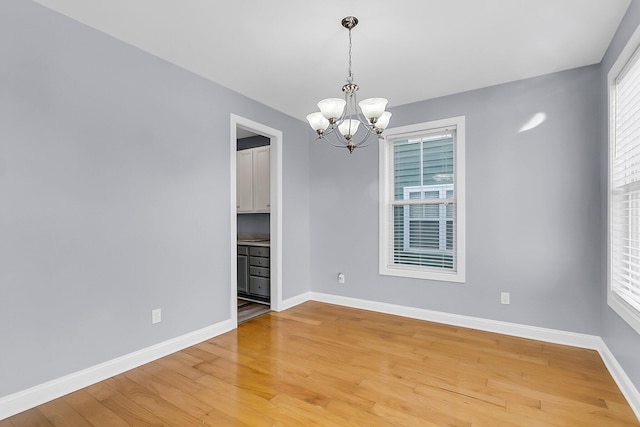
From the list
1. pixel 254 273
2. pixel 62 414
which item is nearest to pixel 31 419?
pixel 62 414

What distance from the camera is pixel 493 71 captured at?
313 cm

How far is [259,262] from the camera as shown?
4668 millimetres

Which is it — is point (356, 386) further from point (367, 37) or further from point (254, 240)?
point (254, 240)

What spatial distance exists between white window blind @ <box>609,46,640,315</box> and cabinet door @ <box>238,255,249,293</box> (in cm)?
415

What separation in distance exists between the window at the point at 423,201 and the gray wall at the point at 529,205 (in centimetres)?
11

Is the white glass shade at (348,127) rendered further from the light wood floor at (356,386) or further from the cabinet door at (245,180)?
the cabinet door at (245,180)

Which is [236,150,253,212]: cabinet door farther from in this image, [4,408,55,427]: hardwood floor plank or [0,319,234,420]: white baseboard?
[4,408,55,427]: hardwood floor plank

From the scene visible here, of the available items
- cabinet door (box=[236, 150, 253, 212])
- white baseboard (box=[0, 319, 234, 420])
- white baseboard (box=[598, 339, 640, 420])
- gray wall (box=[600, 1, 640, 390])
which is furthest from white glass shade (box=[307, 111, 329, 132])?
cabinet door (box=[236, 150, 253, 212])

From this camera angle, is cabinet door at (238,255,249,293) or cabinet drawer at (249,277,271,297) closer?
cabinet drawer at (249,277,271,297)

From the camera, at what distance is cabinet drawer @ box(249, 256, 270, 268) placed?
4.57 metres

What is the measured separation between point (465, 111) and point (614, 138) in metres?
1.40

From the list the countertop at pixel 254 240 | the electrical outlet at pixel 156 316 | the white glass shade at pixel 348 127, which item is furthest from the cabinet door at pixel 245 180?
the white glass shade at pixel 348 127

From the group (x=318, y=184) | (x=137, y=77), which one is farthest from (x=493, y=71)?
(x=137, y=77)

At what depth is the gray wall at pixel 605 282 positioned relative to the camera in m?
2.07
